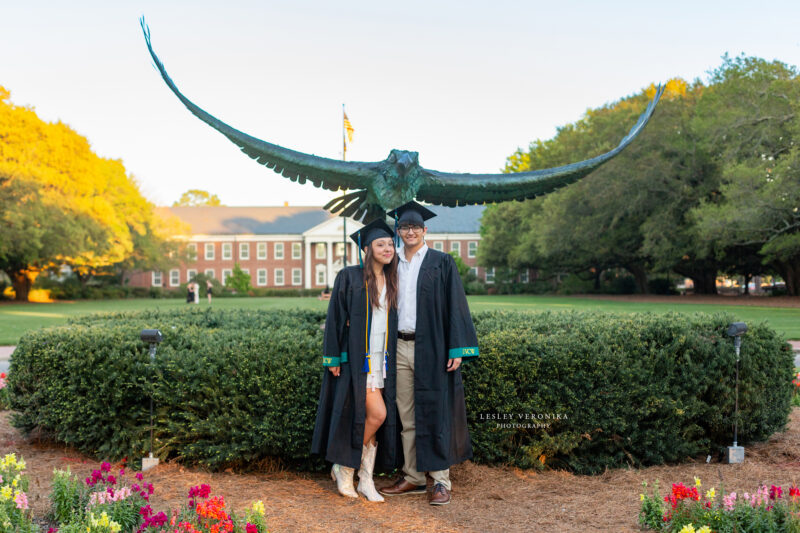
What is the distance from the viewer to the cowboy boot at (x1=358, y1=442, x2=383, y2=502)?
4.19m

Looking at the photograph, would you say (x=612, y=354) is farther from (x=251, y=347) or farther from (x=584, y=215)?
(x=584, y=215)

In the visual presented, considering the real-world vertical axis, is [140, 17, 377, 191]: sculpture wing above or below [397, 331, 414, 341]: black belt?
above

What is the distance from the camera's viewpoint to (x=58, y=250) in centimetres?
3388

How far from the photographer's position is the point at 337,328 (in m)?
4.11

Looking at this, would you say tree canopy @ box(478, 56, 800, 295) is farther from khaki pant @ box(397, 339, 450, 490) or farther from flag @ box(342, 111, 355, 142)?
khaki pant @ box(397, 339, 450, 490)

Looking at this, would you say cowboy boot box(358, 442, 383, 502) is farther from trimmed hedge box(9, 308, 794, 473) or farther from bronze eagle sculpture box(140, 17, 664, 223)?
bronze eagle sculpture box(140, 17, 664, 223)

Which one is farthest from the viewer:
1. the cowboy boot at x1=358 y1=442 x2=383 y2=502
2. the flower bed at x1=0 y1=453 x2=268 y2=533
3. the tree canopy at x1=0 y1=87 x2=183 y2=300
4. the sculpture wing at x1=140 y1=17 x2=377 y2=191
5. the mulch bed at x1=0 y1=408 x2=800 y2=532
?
the tree canopy at x1=0 y1=87 x2=183 y2=300

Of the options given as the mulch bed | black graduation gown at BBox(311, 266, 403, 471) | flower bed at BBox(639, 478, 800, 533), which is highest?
black graduation gown at BBox(311, 266, 403, 471)

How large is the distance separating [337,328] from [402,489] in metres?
1.22

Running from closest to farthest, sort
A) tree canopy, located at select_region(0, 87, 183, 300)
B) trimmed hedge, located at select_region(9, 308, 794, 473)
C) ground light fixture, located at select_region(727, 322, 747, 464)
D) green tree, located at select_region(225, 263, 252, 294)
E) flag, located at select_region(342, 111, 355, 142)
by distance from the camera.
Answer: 1. trimmed hedge, located at select_region(9, 308, 794, 473)
2. ground light fixture, located at select_region(727, 322, 747, 464)
3. flag, located at select_region(342, 111, 355, 142)
4. tree canopy, located at select_region(0, 87, 183, 300)
5. green tree, located at select_region(225, 263, 252, 294)

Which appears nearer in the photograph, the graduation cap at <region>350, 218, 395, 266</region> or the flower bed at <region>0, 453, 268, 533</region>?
the flower bed at <region>0, 453, 268, 533</region>

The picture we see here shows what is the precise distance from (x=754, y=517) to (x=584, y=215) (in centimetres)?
3479

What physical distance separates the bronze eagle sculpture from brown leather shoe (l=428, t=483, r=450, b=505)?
6.81 ft

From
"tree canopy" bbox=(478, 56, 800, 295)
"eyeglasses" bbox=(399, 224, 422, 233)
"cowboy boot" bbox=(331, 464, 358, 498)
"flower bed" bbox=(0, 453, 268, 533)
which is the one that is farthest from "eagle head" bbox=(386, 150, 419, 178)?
"tree canopy" bbox=(478, 56, 800, 295)
